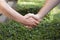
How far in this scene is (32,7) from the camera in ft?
31.0

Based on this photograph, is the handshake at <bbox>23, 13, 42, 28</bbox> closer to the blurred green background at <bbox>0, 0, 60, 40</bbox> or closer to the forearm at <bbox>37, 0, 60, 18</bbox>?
the forearm at <bbox>37, 0, 60, 18</bbox>

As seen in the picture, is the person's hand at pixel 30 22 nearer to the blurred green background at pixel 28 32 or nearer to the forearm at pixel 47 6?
the forearm at pixel 47 6

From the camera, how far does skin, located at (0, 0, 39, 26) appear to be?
10.4ft

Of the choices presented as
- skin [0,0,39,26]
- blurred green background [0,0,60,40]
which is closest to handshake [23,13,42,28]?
skin [0,0,39,26]

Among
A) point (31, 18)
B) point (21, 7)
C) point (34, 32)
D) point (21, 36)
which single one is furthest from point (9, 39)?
point (21, 7)

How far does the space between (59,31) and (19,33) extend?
0.78m

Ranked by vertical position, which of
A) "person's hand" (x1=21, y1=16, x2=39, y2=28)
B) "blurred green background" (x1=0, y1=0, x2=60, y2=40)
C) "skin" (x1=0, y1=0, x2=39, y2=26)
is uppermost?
"skin" (x1=0, y1=0, x2=39, y2=26)

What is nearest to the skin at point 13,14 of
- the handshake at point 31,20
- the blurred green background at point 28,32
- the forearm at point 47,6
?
the handshake at point 31,20

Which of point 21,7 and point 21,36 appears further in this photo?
point 21,7

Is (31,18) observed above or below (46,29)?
above

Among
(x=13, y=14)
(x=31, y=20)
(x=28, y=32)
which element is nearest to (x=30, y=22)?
(x=31, y=20)

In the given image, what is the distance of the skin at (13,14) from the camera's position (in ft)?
10.4

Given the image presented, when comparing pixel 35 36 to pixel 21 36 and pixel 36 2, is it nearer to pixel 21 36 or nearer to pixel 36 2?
A: pixel 21 36

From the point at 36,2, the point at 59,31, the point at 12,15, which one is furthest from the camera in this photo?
the point at 36,2
